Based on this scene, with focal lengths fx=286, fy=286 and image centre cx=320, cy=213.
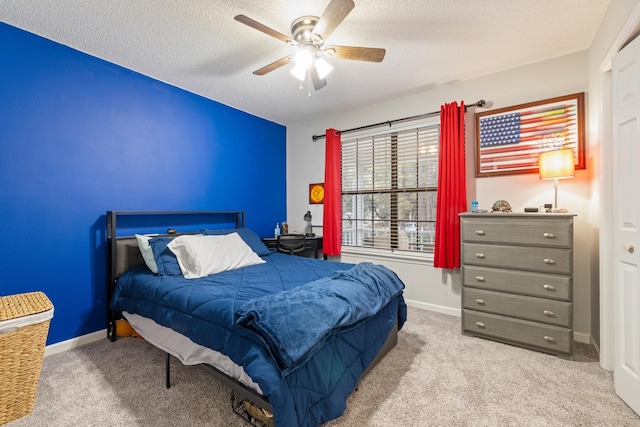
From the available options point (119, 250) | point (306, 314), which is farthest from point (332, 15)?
point (119, 250)

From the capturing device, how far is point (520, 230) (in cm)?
240

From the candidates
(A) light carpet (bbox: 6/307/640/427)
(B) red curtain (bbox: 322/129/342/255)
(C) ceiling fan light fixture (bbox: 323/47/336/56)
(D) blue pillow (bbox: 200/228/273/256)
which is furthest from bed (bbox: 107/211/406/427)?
(C) ceiling fan light fixture (bbox: 323/47/336/56)

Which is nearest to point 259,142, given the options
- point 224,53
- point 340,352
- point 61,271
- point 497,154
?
point 224,53

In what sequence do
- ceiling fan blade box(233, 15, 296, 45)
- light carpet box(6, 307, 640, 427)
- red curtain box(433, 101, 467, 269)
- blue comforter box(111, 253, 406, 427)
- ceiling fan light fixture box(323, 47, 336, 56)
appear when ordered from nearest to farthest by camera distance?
blue comforter box(111, 253, 406, 427)
light carpet box(6, 307, 640, 427)
ceiling fan blade box(233, 15, 296, 45)
ceiling fan light fixture box(323, 47, 336, 56)
red curtain box(433, 101, 467, 269)

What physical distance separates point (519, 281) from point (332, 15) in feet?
8.14

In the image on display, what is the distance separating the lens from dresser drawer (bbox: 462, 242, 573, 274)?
2240mm

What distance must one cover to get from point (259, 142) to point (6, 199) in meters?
2.68

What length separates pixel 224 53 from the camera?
2.54 meters

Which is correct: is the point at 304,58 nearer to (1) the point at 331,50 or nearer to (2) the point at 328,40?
(1) the point at 331,50

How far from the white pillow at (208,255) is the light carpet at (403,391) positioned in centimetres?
72

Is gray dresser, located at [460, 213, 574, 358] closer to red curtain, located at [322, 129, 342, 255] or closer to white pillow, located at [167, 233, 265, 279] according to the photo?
red curtain, located at [322, 129, 342, 255]

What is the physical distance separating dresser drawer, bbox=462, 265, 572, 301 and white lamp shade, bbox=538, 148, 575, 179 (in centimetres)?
81

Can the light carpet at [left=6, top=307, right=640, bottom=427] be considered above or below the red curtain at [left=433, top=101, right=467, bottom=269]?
below

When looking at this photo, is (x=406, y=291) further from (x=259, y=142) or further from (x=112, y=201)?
(x=112, y=201)
